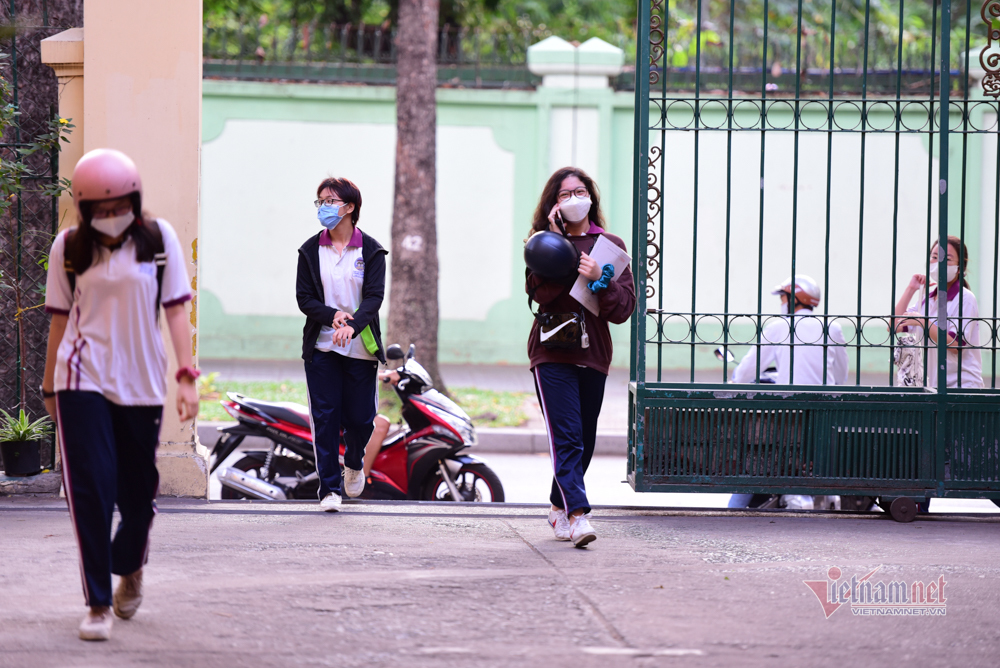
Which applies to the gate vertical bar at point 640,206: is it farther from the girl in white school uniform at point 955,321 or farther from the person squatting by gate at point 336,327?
the girl in white school uniform at point 955,321

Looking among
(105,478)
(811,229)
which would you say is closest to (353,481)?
(105,478)

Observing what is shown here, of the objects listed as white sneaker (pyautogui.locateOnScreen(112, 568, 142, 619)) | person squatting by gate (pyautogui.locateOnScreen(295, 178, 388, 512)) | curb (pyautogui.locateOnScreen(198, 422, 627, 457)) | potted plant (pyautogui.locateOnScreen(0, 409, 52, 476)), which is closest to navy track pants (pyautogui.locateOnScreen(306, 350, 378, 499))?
person squatting by gate (pyautogui.locateOnScreen(295, 178, 388, 512))

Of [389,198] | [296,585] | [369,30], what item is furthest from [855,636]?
[369,30]

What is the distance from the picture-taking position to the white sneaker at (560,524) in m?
5.36

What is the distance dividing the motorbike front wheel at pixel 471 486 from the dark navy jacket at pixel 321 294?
3.77 feet

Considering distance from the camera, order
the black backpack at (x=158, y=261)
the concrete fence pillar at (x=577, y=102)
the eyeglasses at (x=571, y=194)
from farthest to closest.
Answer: the concrete fence pillar at (x=577, y=102), the eyeglasses at (x=571, y=194), the black backpack at (x=158, y=261)

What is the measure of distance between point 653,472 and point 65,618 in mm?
3357

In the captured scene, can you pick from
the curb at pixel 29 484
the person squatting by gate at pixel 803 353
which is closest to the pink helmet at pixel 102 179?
the curb at pixel 29 484

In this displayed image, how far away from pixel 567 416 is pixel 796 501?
8.07ft

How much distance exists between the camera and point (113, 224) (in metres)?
3.70

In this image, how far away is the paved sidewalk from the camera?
146 inches

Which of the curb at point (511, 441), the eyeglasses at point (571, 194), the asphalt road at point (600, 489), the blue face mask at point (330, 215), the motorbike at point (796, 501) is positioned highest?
the eyeglasses at point (571, 194)

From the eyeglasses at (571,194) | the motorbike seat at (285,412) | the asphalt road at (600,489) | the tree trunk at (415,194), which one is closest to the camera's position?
the eyeglasses at (571,194)

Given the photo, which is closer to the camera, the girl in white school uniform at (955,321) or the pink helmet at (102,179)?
the pink helmet at (102,179)
